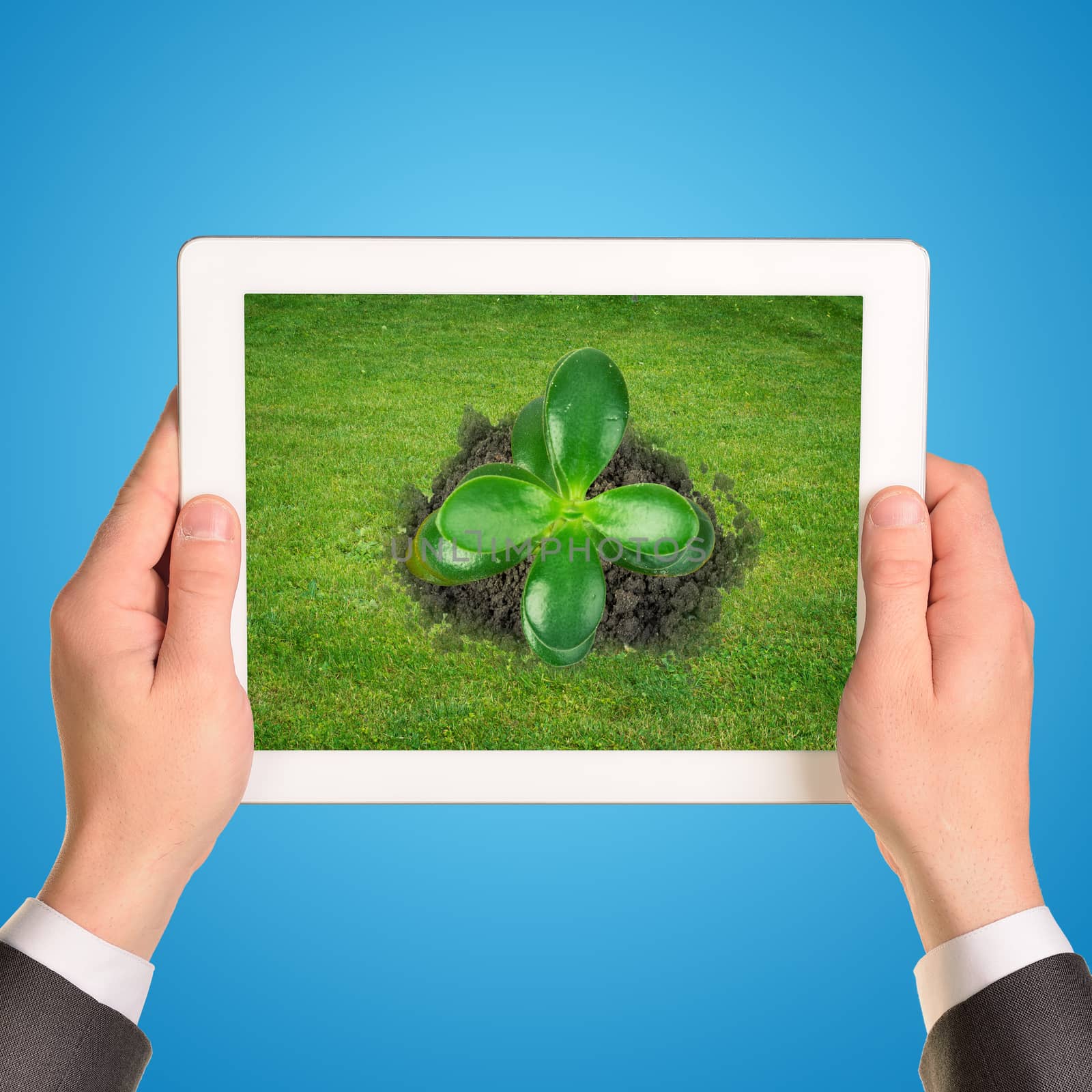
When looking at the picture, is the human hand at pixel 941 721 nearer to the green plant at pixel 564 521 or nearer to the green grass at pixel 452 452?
the green grass at pixel 452 452

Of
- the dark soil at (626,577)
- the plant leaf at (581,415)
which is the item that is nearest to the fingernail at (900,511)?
the dark soil at (626,577)

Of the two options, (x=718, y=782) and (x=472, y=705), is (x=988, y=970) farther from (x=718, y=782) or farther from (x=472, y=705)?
(x=472, y=705)

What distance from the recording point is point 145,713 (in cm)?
121

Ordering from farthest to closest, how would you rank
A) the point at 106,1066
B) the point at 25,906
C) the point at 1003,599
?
the point at 1003,599 → the point at 25,906 → the point at 106,1066

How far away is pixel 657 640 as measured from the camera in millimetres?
1349

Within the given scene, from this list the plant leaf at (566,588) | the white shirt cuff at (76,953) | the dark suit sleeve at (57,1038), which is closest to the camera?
the dark suit sleeve at (57,1038)

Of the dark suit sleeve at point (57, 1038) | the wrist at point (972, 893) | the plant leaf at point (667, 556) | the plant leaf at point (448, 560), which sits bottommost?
the dark suit sleeve at point (57, 1038)

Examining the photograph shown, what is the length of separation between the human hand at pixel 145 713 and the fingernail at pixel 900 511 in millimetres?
984

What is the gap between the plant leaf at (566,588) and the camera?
4.30 feet

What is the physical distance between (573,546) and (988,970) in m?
0.81

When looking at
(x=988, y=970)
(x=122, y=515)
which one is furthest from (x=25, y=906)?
(x=988, y=970)

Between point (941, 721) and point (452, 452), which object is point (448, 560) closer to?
point (452, 452)

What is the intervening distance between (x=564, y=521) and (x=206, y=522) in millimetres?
541

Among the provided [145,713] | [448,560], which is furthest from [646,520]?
[145,713]
